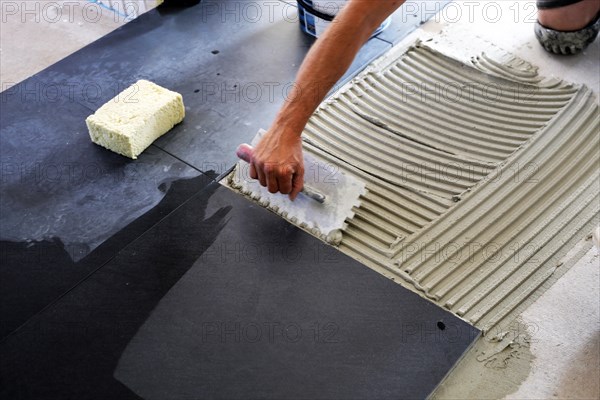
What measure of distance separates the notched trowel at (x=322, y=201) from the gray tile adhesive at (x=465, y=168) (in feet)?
0.20

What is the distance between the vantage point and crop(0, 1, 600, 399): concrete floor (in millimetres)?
2197

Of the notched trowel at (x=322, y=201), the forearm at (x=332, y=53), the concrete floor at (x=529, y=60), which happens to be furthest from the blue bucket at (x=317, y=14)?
the notched trowel at (x=322, y=201)

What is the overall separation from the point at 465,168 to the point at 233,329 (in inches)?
45.3

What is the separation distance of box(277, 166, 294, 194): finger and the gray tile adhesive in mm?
270

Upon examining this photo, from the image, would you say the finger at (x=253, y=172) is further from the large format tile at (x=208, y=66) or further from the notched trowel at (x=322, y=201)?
the large format tile at (x=208, y=66)

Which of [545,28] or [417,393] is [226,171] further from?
[545,28]

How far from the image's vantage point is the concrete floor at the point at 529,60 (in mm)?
2197

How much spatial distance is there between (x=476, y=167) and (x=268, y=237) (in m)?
0.89

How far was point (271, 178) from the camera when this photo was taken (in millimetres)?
2496

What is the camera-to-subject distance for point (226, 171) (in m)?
2.86

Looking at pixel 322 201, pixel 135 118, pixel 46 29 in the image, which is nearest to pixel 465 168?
pixel 322 201

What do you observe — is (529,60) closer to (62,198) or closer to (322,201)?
(322,201)

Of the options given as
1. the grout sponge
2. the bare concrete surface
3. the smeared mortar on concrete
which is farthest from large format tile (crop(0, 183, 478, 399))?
the bare concrete surface

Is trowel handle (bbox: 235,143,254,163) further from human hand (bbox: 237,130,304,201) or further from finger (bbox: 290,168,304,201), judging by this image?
finger (bbox: 290,168,304,201)
